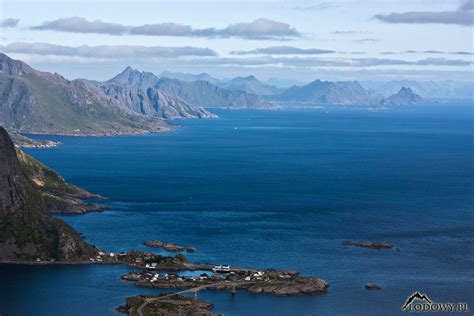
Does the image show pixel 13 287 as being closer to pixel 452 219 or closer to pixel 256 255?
pixel 256 255

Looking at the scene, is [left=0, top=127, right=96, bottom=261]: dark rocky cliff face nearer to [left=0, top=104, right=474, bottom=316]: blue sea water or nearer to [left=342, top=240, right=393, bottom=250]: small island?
[left=0, top=104, right=474, bottom=316]: blue sea water

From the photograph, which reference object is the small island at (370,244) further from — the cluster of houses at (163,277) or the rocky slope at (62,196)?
the rocky slope at (62,196)

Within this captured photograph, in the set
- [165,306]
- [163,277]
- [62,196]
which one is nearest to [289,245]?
[163,277]

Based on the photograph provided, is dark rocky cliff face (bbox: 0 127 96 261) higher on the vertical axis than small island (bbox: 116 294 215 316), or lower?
higher

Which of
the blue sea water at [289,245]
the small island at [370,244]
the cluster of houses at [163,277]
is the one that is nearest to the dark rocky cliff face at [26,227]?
the blue sea water at [289,245]

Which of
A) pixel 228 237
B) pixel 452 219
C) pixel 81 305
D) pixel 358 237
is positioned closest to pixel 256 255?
pixel 228 237

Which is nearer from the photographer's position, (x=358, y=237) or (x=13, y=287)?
(x=13, y=287)

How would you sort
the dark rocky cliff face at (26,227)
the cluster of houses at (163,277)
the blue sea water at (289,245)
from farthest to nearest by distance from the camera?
the dark rocky cliff face at (26,227)
the cluster of houses at (163,277)
the blue sea water at (289,245)

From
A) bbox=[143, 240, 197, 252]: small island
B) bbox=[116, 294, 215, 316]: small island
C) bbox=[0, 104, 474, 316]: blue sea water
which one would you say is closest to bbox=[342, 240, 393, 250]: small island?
bbox=[0, 104, 474, 316]: blue sea water

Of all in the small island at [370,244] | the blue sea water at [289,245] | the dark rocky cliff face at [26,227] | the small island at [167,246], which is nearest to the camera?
the blue sea water at [289,245]
